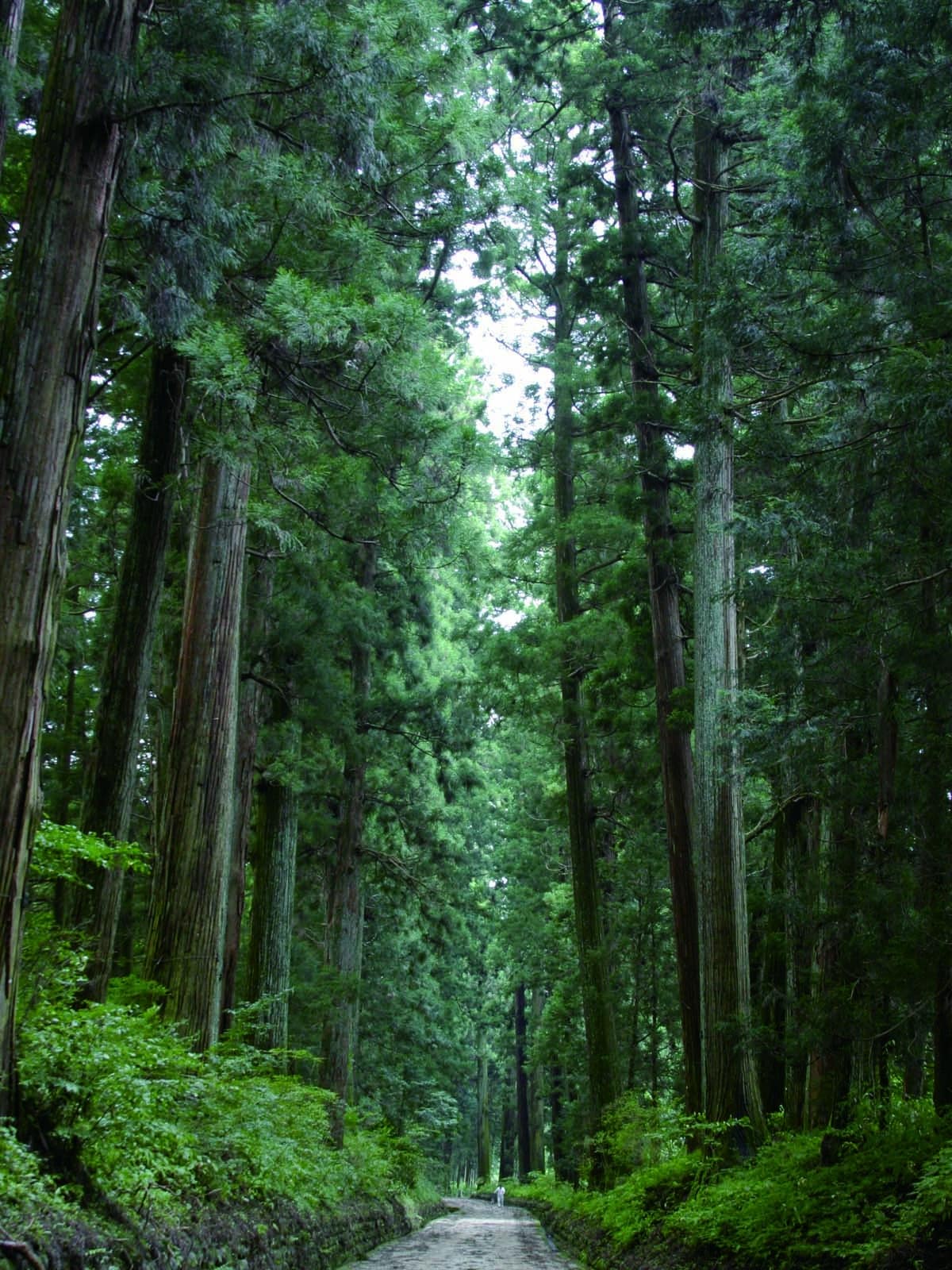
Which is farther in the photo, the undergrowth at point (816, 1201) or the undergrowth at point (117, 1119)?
the undergrowth at point (816, 1201)

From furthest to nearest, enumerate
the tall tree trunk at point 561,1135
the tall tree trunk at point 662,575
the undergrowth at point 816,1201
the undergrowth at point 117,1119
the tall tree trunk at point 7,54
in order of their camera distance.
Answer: the tall tree trunk at point 561,1135
the tall tree trunk at point 662,575
the tall tree trunk at point 7,54
the undergrowth at point 816,1201
the undergrowth at point 117,1119

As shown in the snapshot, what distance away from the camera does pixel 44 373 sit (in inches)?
207

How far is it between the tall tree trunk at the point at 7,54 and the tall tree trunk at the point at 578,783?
9417 mm

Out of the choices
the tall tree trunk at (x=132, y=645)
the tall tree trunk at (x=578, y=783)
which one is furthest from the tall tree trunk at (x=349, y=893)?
the tall tree trunk at (x=132, y=645)

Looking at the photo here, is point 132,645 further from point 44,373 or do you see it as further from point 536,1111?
point 536,1111

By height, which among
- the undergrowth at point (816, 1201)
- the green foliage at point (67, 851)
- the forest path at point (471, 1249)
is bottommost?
the forest path at point (471, 1249)

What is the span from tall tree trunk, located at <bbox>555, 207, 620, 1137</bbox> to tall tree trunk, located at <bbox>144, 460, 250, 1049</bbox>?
22.9ft

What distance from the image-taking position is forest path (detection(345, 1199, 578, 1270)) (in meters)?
11.0

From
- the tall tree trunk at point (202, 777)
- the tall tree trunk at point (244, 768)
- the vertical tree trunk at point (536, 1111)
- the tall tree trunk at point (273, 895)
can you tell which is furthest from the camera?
the vertical tree trunk at point (536, 1111)

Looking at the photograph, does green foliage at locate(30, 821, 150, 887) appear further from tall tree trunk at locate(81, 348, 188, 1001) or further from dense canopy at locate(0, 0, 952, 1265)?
tall tree trunk at locate(81, 348, 188, 1001)

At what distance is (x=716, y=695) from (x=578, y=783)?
21.8 feet

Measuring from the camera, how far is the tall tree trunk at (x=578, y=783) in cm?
1617

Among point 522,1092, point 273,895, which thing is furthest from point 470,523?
point 522,1092

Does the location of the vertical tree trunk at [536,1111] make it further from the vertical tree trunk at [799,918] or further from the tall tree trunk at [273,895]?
the vertical tree trunk at [799,918]
